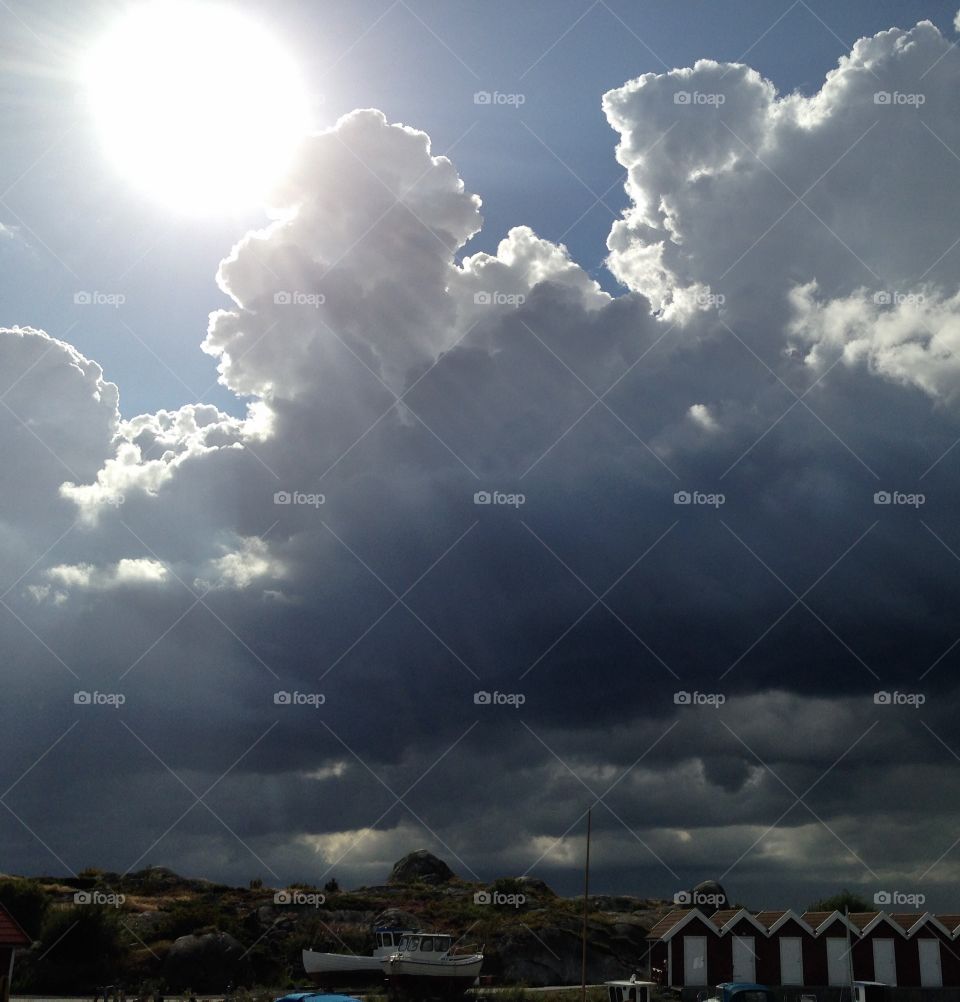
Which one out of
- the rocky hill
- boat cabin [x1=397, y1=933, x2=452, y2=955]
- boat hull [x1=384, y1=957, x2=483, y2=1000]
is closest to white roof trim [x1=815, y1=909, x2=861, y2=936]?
the rocky hill

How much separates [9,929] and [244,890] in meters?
61.1

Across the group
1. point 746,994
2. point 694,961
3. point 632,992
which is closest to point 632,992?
point 632,992

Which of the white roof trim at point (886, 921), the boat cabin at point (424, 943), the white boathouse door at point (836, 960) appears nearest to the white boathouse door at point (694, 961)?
the white boathouse door at point (836, 960)

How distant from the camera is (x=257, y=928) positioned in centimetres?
7344

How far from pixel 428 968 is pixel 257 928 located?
25350mm

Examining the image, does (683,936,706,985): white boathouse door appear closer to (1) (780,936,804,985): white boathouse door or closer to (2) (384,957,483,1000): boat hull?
(1) (780,936,804,985): white boathouse door

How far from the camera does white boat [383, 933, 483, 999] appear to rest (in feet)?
171

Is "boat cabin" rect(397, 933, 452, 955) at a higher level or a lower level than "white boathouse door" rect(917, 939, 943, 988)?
lower

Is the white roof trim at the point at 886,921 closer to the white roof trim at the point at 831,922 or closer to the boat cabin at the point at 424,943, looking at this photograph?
the white roof trim at the point at 831,922

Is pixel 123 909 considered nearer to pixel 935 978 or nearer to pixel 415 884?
pixel 415 884

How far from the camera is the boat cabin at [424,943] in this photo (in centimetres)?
5356

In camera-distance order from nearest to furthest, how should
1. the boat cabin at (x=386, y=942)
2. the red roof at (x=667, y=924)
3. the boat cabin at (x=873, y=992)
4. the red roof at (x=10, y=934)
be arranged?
the red roof at (x=10, y=934) < the boat cabin at (x=873, y=992) < the boat cabin at (x=386, y=942) < the red roof at (x=667, y=924)

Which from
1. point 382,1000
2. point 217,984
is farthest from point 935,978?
point 217,984

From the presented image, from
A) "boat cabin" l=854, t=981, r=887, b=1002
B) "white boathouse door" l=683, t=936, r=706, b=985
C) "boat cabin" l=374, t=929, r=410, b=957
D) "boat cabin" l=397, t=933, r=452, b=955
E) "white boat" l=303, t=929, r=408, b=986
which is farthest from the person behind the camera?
"white boathouse door" l=683, t=936, r=706, b=985
